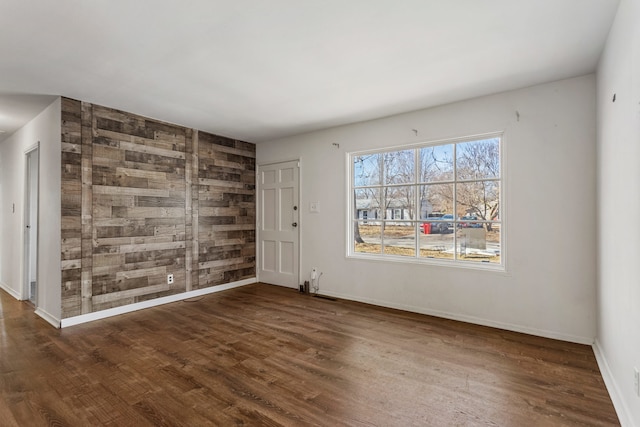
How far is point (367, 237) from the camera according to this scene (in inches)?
181

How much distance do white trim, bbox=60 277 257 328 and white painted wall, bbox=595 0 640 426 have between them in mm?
4732

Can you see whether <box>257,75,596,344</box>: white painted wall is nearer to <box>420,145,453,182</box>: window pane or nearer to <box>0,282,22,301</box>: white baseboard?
<box>420,145,453,182</box>: window pane

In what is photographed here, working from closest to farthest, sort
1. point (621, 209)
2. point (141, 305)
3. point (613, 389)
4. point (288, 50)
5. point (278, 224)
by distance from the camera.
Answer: point (621, 209) → point (613, 389) → point (288, 50) → point (141, 305) → point (278, 224)

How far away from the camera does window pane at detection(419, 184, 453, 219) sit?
387 cm

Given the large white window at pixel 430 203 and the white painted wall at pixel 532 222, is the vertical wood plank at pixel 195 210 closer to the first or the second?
the large white window at pixel 430 203

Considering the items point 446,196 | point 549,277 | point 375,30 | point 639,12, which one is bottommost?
point 549,277

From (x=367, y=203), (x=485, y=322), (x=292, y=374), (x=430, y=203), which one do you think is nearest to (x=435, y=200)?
(x=430, y=203)

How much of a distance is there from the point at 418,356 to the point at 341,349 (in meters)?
0.68

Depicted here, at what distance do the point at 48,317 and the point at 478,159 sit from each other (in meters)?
5.37

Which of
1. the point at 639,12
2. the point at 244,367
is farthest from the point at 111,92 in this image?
the point at 639,12

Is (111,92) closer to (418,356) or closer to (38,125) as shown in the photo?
(38,125)

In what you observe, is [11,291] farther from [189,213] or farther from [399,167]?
Answer: [399,167]

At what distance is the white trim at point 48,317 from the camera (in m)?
3.56

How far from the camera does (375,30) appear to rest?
229 cm
